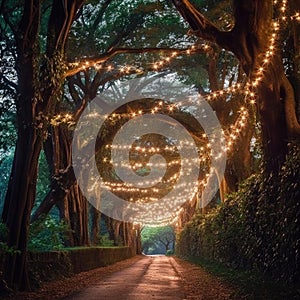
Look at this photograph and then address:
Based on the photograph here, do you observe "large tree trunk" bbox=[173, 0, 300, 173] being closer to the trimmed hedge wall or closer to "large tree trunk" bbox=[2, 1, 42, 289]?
"large tree trunk" bbox=[2, 1, 42, 289]

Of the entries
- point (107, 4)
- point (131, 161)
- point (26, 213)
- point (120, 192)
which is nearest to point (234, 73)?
point (107, 4)

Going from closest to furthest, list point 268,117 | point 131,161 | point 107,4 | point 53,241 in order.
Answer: point 268,117 < point 53,241 < point 107,4 < point 131,161

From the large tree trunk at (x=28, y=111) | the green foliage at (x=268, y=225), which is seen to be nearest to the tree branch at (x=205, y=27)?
the large tree trunk at (x=28, y=111)

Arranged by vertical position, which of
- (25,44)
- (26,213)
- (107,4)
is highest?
(107,4)

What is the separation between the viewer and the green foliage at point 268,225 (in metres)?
7.81

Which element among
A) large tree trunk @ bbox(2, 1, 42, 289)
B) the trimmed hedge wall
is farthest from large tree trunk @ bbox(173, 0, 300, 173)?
the trimmed hedge wall

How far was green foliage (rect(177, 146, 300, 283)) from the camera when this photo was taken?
25.6 ft

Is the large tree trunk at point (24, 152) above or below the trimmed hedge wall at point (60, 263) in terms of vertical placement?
above

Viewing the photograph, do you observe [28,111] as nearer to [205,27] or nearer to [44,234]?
[205,27]

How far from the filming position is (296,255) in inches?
293

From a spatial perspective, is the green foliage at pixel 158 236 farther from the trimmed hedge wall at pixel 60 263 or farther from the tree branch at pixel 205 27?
the tree branch at pixel 205 27

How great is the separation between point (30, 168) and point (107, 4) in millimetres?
8658

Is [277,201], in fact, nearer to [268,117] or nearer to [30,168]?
[268,117]

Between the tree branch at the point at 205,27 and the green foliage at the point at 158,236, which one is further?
the green foliage at the point at 158,236
